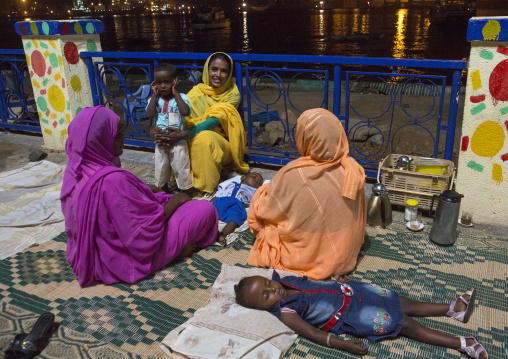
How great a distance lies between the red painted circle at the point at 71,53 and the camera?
5887 mm

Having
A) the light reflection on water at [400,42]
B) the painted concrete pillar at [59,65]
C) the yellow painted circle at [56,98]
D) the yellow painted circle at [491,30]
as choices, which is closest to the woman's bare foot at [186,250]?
the yellow painted circle at [491,30]

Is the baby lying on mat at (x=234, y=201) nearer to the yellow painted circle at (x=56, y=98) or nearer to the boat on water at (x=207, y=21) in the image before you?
the yellow painted circle at (x=56, y=98)

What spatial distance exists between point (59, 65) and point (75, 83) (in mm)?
300

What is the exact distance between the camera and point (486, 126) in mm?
3650

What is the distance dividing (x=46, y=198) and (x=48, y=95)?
2.09 meters

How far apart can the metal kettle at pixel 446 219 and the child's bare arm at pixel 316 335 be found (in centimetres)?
151

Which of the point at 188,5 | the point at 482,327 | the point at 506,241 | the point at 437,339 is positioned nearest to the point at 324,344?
the point at 437,339

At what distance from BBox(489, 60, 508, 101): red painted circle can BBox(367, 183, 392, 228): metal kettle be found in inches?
45.7

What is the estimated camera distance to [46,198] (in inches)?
189

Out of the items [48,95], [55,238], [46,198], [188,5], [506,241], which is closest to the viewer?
[506,241]

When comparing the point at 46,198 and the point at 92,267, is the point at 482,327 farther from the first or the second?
the point at 46,198

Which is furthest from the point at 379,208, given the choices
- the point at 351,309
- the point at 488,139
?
the point at 351,309

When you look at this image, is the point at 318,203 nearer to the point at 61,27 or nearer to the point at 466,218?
the point at 466,218

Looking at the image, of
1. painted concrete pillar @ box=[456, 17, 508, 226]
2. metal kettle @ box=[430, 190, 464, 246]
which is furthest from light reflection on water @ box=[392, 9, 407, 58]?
metal kettle @ box=[430, 190, 464, 246]
